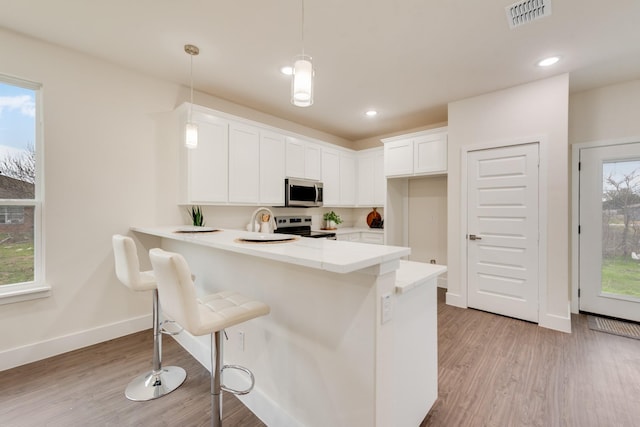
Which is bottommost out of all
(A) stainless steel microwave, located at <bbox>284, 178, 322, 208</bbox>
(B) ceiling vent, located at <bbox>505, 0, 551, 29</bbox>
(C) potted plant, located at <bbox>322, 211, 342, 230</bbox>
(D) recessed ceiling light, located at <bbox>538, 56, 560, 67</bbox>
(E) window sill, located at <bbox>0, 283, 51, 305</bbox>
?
(E) window sill, located at <bbox>0, 283, 51, 305</bbox>

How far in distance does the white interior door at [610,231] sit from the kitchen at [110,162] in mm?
343

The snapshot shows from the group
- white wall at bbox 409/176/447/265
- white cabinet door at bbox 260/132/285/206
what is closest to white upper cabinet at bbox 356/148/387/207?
white wall at bbox 409/176/447/265

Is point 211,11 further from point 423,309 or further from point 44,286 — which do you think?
point 44,286

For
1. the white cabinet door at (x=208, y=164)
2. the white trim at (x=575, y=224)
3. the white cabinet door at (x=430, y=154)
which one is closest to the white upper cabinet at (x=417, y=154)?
the white cabinet door at (x=430, y=154)

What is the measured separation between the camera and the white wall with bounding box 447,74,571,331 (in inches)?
115

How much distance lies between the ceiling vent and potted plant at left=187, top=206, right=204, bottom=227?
11.4ft

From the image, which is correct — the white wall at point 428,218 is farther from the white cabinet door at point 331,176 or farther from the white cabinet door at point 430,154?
the white cabinet door at point 331,176

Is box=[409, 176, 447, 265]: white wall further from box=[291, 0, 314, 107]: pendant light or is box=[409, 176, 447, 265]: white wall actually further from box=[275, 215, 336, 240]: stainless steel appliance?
box=[291, 0, 314, 107]: pendant light

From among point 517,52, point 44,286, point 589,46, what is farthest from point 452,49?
point 44,286

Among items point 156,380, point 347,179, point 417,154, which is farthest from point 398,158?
point 156,380

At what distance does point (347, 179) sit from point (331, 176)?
46 centimetres

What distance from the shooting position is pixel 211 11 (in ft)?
6.69

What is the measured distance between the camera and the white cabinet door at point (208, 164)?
9.73 feet

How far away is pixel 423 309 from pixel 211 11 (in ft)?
8.43
